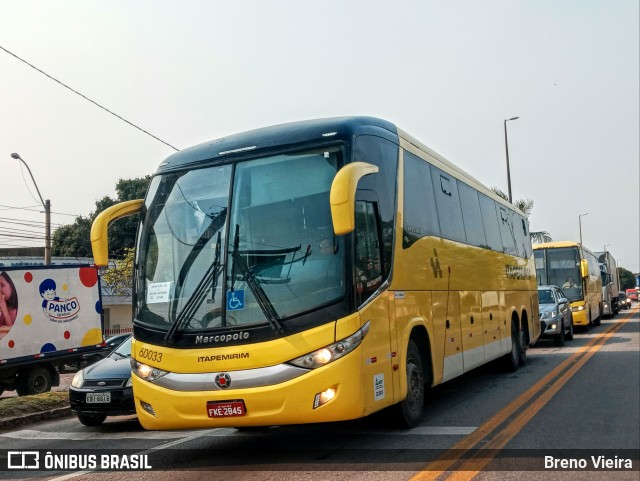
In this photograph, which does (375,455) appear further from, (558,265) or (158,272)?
(558,265)

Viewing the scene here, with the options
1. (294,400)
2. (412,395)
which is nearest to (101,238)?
(294,400)

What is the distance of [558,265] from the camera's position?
2650cm

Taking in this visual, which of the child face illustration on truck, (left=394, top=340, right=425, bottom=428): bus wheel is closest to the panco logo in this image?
the child face illustration on truck

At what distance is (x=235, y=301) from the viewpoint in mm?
6699

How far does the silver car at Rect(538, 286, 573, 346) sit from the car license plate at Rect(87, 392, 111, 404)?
41.0 ft

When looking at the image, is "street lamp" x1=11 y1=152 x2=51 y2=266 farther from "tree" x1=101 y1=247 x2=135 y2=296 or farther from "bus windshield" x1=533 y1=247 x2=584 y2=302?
"bus windshield" x1=533 y1=247 x2=584 y2=302

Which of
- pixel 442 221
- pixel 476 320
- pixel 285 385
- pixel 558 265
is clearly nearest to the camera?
pixel 285 385

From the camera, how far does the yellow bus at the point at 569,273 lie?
25.6m

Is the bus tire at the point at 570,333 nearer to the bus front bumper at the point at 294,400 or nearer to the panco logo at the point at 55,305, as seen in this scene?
the panco logo at the point at 55,305

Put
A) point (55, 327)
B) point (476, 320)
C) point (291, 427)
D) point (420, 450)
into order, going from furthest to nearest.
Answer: point (55, 327) → point (476, 320) → point (291, 427) → point (420, 450)

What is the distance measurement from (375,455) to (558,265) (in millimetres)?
21444

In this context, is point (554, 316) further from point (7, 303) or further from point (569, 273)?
point (7, 303)

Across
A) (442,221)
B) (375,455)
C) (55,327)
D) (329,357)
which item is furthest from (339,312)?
(55,327)

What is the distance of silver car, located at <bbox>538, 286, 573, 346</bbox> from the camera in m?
19.8
